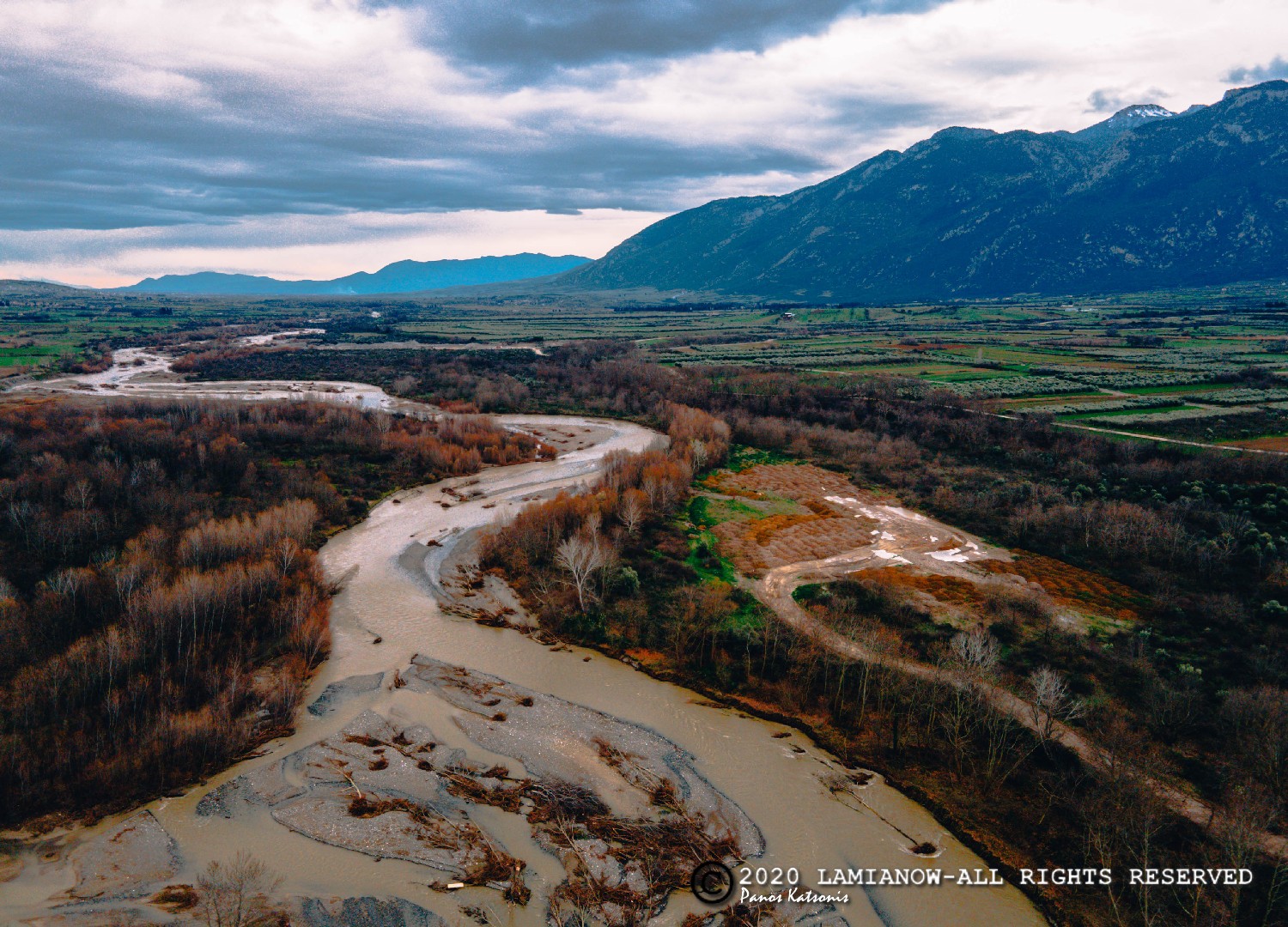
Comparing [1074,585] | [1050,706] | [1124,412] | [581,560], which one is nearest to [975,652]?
[1050,706]

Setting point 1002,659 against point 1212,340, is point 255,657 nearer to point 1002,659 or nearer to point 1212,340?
point 1002,659

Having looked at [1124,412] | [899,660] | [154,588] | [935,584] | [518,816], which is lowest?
[518,816]

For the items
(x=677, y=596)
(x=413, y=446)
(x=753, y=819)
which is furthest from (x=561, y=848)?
(x=413, y=446)

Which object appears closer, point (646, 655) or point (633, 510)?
point (646, 655)

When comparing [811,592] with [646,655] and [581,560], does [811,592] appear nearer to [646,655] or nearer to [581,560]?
[646,655]

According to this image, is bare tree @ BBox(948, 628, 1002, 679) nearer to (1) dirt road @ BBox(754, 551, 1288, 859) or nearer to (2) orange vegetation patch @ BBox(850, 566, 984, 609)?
(1) dirt road @ BBox(754, 551, 1288, 859)

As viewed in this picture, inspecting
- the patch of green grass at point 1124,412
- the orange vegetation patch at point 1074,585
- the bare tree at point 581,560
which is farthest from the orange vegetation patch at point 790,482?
the patch of green grass at point 1124,412
